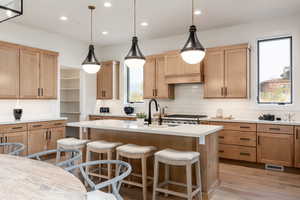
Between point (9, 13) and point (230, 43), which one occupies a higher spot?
point (230, 43)

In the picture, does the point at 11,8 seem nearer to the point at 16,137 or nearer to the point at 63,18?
the point at 63,18

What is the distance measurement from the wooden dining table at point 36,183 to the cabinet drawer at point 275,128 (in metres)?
3.86

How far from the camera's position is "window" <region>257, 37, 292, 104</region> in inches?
181

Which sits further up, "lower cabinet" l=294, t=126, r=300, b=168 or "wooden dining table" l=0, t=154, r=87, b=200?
"wooden dining table" l=0, t=154, r=87, b=200

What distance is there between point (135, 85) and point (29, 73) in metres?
2.82

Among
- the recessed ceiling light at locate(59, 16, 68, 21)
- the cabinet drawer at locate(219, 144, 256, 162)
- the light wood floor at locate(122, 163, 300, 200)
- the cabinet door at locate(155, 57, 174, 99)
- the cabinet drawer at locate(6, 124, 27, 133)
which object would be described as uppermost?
the recessed ceiling light at locate(59, 16, 68, 21)

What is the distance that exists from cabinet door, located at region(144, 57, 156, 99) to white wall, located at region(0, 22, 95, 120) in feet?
6.15

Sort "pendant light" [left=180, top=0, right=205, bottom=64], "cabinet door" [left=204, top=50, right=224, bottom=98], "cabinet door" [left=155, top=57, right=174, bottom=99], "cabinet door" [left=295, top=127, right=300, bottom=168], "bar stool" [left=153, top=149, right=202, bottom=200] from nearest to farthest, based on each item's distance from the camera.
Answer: "bar stool" [left=153, top=149, right=202, bottom=200] → "pendant light" [left=180, top=0, right=205, bottom=64] → "cabinet door" [left=295, top=127, right=300, bottom=168] → "cabinet door" [left=204, top=50, right=224, bottom=98] → "cabinet door" [left=155, top=57, right=174, bottom=99]

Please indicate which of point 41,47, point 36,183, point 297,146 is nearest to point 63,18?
point 41,47

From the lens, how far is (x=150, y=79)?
5.84 metres

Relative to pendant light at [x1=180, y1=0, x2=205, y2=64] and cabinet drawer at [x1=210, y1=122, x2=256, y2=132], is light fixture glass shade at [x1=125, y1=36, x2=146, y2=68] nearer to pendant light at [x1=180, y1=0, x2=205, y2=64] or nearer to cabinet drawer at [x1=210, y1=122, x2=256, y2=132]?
pendant light at [x1=180, y1=0, x2=205, y2=64]

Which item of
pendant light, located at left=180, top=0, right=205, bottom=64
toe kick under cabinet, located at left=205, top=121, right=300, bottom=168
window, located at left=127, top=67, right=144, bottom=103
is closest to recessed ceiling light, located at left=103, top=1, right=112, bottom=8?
pendant light, located at left=180, top=0, right=205, bottom=64

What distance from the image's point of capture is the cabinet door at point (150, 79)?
579 centimetres

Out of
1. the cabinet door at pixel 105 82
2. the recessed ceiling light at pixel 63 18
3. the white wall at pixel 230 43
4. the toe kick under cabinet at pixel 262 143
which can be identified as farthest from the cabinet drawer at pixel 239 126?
the recessed ceiling light at pixel 63 18
